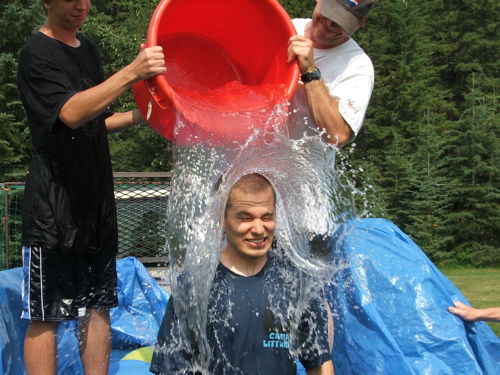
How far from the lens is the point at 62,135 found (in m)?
2.17

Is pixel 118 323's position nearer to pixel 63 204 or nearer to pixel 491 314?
pixel 63 204

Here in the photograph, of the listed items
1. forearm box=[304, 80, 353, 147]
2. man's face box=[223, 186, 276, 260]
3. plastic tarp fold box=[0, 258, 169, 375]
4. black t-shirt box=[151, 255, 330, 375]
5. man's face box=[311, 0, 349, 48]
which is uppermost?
man's face box=[311, 0, 349, 48]

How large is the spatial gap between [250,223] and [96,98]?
0.66m

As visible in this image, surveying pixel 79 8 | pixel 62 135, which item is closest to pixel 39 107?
pixel 62 135

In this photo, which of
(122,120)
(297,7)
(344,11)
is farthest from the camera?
(297,7)

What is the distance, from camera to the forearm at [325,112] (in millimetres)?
2209

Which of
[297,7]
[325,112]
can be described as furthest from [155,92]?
[297,7]

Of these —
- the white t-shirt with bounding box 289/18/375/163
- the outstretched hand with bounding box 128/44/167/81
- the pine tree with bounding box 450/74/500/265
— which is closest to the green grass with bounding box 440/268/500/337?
the white t-shirt with bounding box 289/18/375/163

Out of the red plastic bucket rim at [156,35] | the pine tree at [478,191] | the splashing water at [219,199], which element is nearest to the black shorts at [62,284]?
the splashing water at [219,199]

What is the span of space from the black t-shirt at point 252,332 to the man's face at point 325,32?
1076mm

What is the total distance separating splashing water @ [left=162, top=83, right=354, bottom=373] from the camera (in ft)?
6.23

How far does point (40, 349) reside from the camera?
83.8 inches

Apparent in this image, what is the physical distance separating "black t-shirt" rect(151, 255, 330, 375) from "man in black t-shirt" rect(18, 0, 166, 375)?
56 centimetres

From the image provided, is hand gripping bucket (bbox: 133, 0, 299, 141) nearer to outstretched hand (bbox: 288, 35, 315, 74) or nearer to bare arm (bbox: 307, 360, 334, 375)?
outstretched hand (bbox: 288, 35, 315, 74)
